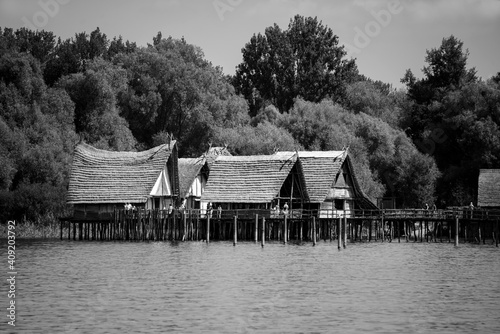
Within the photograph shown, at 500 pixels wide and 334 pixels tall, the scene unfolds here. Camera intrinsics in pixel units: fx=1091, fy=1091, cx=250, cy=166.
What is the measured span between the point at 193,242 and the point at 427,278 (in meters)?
22.8

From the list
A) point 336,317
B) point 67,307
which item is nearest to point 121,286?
point 67,307

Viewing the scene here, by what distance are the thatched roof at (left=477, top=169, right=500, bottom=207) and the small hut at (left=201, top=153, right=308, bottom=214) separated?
12.9m

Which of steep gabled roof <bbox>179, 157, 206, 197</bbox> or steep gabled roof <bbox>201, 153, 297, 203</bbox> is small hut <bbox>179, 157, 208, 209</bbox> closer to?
steep gabled roof <bbox>179, 157, 206, 197</bbox>

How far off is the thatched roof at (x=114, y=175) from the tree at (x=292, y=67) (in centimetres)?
4037

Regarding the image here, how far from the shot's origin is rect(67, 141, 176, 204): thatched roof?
67.7 m

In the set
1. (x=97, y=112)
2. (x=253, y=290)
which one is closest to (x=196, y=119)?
(x=97, y=112)

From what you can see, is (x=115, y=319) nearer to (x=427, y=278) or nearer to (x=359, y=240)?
(x=427, y=278)

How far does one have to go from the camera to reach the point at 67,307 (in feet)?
117

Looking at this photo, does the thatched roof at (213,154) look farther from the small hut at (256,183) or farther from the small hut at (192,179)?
the small hut at (256,183)

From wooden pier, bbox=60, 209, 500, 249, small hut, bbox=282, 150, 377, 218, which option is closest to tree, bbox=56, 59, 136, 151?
wooden pier, bbox=60, 209, 500, 249

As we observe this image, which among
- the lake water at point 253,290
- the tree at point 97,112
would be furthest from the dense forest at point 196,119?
the lake water at point 253,290

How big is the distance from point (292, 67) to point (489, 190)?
40445mm

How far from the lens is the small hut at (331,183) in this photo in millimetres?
69438

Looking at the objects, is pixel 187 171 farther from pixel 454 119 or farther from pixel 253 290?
pixel 253 290
